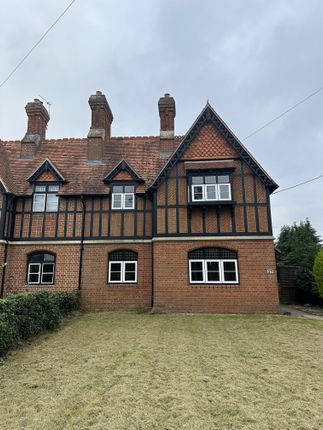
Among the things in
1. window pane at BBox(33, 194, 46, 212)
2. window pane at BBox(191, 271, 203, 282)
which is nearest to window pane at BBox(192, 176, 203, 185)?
window pane at BBox(191, 271, 203, 282)

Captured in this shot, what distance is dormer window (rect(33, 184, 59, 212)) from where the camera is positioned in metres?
16.1

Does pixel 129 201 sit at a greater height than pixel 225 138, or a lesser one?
lesser

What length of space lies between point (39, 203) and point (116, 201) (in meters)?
4.26

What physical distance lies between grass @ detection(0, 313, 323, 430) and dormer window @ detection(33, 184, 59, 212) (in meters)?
8.51

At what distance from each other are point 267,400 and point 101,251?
1188 centimetres

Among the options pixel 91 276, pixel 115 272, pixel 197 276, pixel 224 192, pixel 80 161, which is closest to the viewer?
pixel 197 276

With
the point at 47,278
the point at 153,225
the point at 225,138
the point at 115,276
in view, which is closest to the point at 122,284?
the point at 115,276

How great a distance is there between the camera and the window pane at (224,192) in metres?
14.4

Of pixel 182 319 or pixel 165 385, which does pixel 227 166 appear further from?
pixel 165 385

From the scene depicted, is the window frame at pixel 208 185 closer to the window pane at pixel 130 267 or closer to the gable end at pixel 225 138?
the gable end at pixel 225 138

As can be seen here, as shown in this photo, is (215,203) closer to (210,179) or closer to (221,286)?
(210,179)

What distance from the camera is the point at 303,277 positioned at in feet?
61.7

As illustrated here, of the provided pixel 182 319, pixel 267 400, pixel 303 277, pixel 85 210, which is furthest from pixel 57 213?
pixel 303 277

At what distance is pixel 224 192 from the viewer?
47.4 feet
